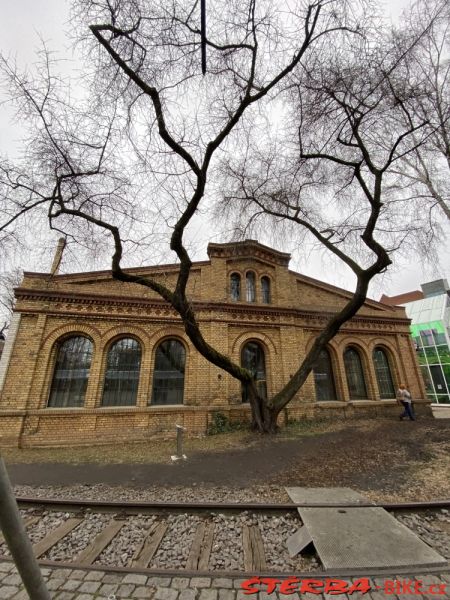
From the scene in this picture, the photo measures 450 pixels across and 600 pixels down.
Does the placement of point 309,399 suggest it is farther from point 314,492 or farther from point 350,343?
point 314,492

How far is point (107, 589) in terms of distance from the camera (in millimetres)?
2459

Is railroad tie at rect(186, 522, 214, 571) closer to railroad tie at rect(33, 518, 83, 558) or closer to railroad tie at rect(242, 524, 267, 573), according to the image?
railroad tie at rect(242, 524, 267, 573)

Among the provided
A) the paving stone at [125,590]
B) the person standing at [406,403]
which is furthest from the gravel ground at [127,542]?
the person standing at [406,403]

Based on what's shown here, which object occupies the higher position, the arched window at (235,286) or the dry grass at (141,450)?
the arched window at (235,286)

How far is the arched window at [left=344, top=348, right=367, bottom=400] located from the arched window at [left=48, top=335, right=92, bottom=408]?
478 inches

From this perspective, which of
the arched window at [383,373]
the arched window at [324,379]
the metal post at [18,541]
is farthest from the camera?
the arched window at [383,373]

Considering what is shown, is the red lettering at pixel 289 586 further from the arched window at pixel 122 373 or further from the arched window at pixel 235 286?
the arched window at pixel 235 286

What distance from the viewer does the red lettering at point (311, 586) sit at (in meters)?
2.34

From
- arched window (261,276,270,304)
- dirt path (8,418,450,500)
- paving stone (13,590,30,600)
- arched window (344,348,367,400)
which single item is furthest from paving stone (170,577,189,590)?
arched window (344,348,367,400)

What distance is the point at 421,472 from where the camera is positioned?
17.3 feet

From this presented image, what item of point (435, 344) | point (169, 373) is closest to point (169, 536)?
point (169, 373)

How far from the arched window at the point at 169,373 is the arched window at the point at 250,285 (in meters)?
4.13

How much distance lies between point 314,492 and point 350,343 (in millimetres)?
10136

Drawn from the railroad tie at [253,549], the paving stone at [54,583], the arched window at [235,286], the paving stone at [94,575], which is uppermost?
the arched window at [235,286]
